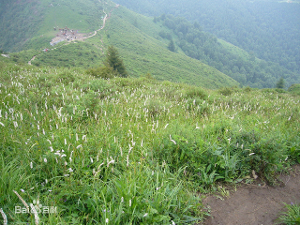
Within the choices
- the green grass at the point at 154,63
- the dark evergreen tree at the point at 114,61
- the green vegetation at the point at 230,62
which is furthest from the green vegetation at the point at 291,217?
the green vegetation at the point at 230,62

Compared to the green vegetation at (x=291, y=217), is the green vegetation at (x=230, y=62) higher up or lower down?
lower down

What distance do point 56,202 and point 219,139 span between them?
3.46 meters

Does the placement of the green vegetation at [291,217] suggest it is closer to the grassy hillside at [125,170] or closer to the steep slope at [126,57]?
the grassy hillside at [125,170]

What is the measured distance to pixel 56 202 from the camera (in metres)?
2.29

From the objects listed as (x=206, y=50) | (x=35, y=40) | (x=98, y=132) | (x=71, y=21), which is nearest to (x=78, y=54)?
(x=35, y=40)

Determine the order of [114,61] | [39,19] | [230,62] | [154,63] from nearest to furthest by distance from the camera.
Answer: [114,61], [154,63], [39,19], [230,62]

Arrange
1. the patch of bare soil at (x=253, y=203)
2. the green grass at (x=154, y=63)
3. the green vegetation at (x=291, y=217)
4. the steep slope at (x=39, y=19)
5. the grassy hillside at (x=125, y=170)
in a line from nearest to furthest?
the grassy hillside at (x=125, y=170), the green vegetation at (x=291, y=217), the patch of bare soil at (x=253, y=203), the green grass at (x=154, y=63), the steep slope at (x=39, y=19)

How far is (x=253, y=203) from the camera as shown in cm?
284

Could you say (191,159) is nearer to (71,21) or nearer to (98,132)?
(98,132)

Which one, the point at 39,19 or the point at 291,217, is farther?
the point at 39,19

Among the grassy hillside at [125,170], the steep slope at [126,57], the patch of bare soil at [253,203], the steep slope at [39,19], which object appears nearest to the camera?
the grassy hillside at [125,170]

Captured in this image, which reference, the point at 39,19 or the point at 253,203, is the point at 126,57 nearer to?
the point at 39,19

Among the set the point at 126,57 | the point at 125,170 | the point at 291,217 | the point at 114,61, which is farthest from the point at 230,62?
the point at 125,170

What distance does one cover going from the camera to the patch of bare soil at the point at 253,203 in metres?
2.53
